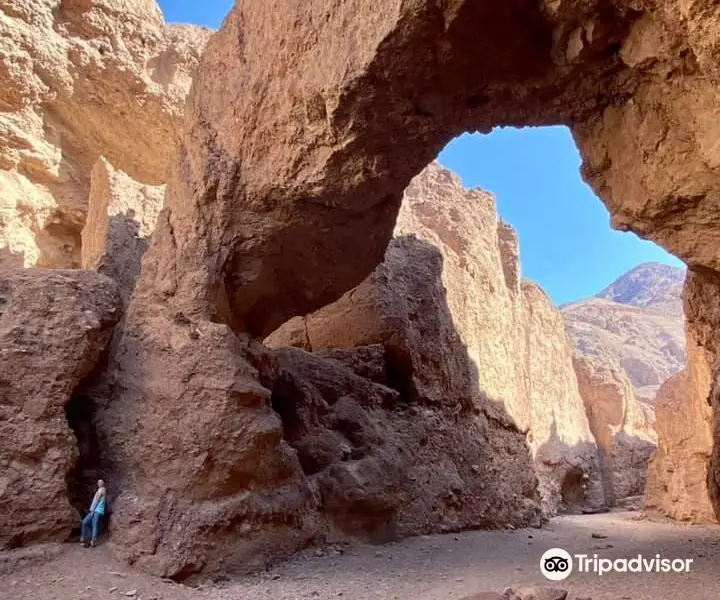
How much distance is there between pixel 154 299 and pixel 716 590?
5.90m

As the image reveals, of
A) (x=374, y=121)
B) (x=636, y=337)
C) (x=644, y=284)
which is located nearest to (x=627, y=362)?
(x=636, y=337)

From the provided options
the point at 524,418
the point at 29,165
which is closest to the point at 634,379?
the point at 524,418

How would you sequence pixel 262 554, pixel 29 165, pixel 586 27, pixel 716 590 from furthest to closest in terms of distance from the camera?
1. pixel 29 165
2. pixel 262 554
3. pixel 586 27
4. pixel 716 590

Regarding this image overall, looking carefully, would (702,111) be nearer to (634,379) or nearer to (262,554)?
(262,554)

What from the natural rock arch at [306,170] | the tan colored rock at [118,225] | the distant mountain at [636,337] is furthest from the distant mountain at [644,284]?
the natural rock arch at [306,170]

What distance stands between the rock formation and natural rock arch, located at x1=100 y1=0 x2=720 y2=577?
2.62 metres

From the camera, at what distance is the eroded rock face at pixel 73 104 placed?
10.6m

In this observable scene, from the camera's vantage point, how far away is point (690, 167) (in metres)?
5.06

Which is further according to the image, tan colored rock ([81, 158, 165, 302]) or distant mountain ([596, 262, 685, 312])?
distant mountain ([596, 262, 685, 312])

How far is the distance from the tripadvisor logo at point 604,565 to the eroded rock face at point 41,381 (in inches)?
168

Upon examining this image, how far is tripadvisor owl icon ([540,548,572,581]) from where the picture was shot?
511 centimetres

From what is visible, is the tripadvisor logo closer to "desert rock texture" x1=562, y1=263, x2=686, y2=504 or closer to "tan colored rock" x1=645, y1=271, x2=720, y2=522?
"tan colored rock" x1=645, y1=271, x2=720, y2=522

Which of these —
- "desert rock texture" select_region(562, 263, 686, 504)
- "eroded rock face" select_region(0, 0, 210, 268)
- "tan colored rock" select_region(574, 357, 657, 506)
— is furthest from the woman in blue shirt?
"tan colored rock" select_region(574, 357, 657, 506)

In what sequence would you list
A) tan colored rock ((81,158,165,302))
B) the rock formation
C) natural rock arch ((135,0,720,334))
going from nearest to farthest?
natural rock arch ((135,0,720,334)) → tan colored rock ((81,158,165,302)) → the rock formation
